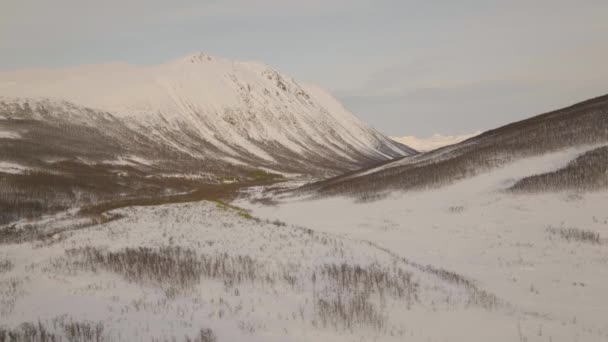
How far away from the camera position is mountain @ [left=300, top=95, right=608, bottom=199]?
78.4 ft

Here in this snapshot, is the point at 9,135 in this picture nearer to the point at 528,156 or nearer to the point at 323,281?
the point at 528,156

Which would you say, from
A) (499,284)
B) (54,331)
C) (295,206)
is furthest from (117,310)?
(295,206)

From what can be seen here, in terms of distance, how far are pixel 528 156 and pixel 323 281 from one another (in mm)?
25632

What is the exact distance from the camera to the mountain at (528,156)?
941 inches

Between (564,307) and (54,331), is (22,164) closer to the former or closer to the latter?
(54,331)

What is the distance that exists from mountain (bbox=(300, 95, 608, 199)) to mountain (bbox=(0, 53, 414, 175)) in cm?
8135

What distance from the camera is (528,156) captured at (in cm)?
3083

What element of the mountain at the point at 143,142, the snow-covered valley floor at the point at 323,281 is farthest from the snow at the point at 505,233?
the mountain at the point at 143,142

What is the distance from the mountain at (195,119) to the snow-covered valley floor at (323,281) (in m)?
94.2

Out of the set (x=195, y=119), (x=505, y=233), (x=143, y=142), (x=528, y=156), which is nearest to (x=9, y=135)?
(x=143, y=142)

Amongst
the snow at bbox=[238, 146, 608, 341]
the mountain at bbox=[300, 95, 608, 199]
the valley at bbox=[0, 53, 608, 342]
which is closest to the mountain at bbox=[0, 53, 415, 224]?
the valley at bbox=[0, 53, 608, 342]

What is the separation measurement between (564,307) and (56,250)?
691 inches

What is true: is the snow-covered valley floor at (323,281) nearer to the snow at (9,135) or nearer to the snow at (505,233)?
the snow at (505,233)

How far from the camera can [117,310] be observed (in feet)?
29.7
